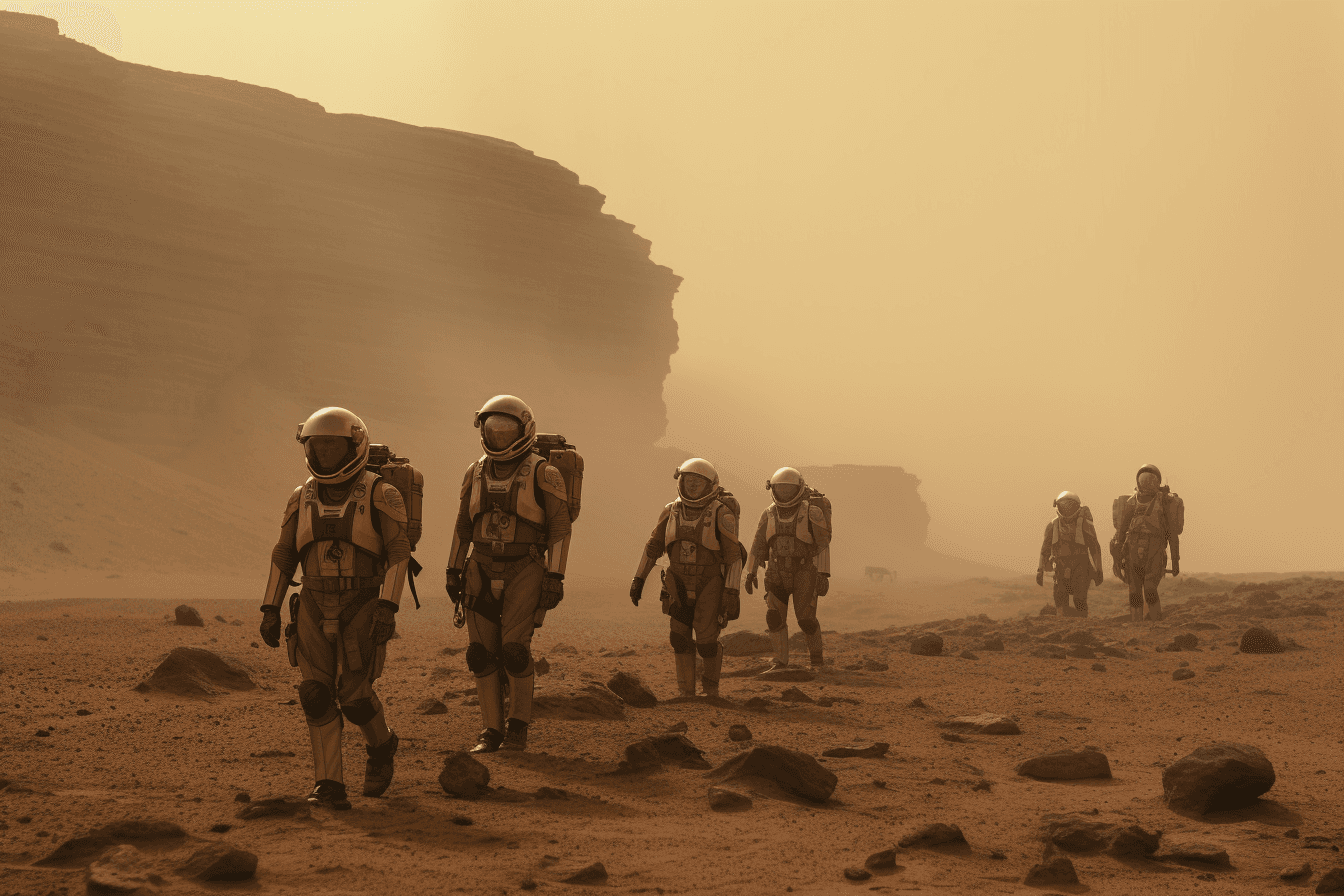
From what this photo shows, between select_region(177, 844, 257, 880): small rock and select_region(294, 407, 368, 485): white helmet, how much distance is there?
2299mm

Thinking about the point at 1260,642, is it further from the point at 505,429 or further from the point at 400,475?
the point at 400,475

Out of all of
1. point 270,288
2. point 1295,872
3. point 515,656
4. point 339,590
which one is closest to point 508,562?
point 515,656

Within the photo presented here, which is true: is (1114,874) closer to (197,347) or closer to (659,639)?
(659,639)

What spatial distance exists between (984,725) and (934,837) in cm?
426

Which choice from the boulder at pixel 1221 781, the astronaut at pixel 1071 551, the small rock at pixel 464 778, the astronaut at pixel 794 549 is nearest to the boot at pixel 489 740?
the small rock at pixel 464 778

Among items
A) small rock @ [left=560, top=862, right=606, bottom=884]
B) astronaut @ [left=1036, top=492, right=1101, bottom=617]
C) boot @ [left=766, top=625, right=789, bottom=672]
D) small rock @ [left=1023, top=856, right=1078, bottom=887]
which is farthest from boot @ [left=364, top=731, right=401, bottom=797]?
Result: astronaut @ [left=1036, top=492, right=1101, bottom=617]

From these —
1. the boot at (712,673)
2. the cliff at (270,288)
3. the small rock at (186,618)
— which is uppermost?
the cliff at (270,288)

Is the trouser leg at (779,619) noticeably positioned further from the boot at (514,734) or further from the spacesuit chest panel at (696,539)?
the boot at (514,734)

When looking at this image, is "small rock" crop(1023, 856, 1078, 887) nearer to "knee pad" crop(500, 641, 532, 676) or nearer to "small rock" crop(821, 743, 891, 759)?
"small rock" crop(821, 743, 891, 759)

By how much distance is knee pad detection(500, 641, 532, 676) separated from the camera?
7.98 metres

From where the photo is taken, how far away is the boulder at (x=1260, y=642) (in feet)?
48.9

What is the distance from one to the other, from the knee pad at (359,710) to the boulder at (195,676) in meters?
5.10

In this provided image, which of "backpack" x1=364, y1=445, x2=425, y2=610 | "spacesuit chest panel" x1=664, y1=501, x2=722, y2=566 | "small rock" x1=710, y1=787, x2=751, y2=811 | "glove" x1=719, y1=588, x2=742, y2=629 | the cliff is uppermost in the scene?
the cliff

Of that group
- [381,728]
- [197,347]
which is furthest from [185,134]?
[381,728]
